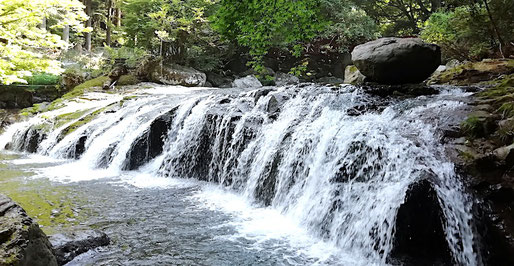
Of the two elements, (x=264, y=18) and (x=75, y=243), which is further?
(x=264, y=18)

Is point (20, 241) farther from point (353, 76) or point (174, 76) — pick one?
point (174, 76)

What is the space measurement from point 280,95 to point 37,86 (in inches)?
624

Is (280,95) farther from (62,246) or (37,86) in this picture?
(37,86)

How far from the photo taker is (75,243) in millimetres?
4078

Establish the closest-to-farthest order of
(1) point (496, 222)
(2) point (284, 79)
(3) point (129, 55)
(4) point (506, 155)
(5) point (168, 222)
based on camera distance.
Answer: (1) point (496, 222)
(4) point (506, 155)
(5) point (168, 222)
(3) point (129, 55)
(2) point (284, 79)

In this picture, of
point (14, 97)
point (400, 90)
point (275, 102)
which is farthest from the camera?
point (14, 97)

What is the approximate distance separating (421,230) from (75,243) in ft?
13.4

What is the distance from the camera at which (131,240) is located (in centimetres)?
457

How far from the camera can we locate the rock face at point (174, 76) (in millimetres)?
19047

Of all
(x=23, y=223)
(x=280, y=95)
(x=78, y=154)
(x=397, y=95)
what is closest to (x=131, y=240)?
(x=23, y=223)

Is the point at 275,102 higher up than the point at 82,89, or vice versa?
the point at 82,89

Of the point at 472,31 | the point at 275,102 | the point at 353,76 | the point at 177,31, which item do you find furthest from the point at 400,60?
the point at 177,31

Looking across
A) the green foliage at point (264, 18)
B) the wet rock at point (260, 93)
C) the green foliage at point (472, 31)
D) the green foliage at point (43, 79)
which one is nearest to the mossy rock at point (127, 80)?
the green foliage at point (43, 79)

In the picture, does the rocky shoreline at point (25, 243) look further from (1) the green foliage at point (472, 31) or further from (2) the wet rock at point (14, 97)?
(2) the wet rock at point (14, 97)
